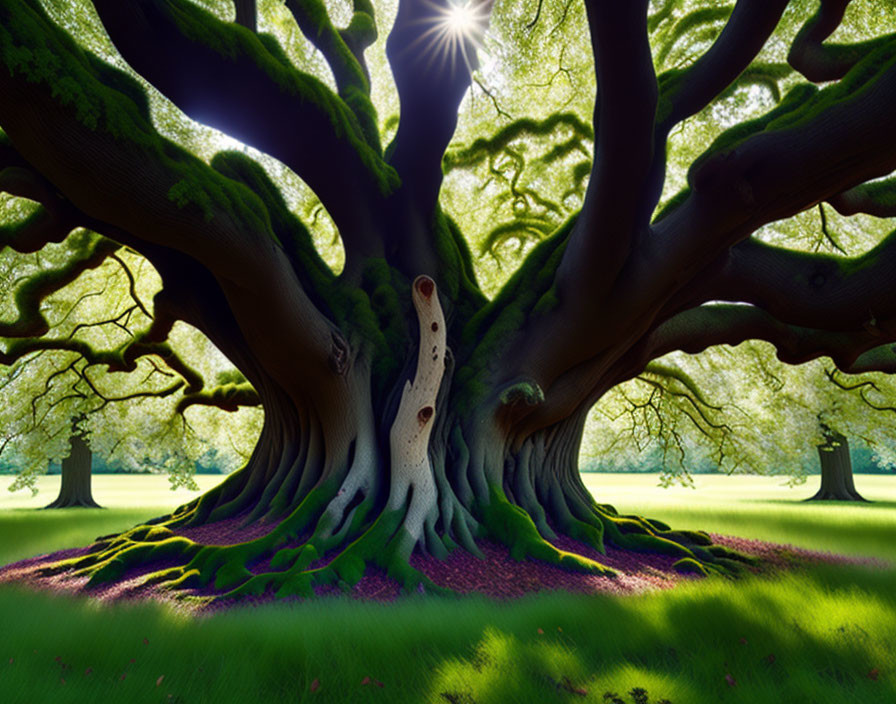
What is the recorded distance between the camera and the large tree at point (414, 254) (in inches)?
168

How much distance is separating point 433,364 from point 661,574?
10.9 feet

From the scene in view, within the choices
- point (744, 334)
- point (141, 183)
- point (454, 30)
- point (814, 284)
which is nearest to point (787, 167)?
point (814, 284)

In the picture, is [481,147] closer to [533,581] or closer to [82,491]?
[533,581]

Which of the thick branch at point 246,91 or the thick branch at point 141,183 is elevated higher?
the thick branch at point 246,91

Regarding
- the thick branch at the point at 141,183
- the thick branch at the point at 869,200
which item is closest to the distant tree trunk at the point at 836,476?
the thick branch at the point at 869,200

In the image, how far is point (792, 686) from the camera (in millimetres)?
2842

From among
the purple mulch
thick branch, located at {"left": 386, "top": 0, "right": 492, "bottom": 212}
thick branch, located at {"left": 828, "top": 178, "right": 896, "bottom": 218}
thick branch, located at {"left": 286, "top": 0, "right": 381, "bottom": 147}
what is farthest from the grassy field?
thick branch, located at {"left": 286, "top": 0, "right": 381, "bottom": 147}

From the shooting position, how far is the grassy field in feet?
8.87

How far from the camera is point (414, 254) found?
7.13 m

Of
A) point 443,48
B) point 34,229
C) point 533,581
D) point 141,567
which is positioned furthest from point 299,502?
point 443,48

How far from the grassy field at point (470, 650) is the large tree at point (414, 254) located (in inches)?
37.7

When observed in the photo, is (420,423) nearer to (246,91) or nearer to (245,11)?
(246,91)

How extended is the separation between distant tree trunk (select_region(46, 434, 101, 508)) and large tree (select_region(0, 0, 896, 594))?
10824mm

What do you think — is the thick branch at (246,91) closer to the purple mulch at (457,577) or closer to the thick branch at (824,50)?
the purple mulch at (457,577)
